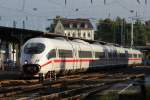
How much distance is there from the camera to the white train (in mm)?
35381

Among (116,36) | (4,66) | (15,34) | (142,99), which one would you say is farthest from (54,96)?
(116,36)

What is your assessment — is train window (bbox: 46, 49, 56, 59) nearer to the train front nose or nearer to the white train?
the white train

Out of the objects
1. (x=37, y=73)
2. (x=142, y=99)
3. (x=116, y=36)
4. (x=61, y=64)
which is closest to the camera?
(x=142, y=99)

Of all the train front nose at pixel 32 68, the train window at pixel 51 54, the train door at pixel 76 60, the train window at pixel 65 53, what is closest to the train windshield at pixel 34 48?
the train window at pixel 51 54

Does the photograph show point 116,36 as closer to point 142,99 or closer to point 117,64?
point 117,64

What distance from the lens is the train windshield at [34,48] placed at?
1416 inches

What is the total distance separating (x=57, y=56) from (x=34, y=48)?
6.69 ft

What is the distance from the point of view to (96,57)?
2023 inches

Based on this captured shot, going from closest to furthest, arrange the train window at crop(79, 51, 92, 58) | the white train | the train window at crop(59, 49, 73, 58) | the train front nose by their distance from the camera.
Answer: the train front nose
the white train
the train window at crop(59, 49, 73, 58)
the train window at crop(79, 51, 92, 58)

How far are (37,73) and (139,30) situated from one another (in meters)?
141

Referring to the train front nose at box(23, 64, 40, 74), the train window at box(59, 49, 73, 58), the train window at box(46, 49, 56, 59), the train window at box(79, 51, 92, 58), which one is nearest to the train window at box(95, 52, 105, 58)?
the train window at box(79, 51, 92, 58)

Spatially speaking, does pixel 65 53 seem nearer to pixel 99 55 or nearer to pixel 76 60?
pixel 76 60

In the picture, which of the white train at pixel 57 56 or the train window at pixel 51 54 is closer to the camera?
the white train at pixel 57 56

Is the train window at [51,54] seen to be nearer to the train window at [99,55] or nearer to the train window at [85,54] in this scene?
the train window at [85,54]
